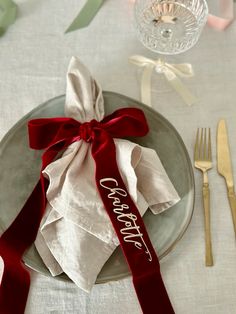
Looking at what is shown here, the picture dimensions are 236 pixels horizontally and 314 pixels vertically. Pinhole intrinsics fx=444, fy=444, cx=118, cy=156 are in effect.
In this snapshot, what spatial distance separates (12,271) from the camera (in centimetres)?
57

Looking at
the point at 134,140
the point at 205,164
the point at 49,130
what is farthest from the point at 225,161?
the point at 49,130

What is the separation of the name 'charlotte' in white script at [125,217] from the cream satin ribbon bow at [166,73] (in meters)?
0.20

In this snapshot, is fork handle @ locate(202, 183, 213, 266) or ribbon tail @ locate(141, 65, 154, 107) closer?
fork handle @ locate(202, 183, 213, 266)

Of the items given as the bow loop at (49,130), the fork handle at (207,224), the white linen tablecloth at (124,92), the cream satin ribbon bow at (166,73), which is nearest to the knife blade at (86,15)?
the white linen tablecloth at (124,92)

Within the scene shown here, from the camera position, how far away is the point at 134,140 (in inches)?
26.0

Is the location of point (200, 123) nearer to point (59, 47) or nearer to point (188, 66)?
point (188, 66)

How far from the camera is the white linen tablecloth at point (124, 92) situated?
58cm

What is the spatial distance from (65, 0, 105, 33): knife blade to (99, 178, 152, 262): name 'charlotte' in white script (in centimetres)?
34

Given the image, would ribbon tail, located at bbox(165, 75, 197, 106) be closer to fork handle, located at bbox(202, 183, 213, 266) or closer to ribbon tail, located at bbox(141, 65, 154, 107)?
ribbon tail, located at bbox(141, 65, 154, 107)

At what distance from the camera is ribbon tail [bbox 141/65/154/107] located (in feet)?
2.39

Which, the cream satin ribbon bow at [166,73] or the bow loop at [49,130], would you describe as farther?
the cream satin ribbon bow at [166,73]

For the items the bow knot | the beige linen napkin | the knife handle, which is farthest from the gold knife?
the bow knot

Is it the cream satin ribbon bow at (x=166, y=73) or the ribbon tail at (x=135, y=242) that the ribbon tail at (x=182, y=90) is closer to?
the cream satin ribbon bow at (x=166, y=73)

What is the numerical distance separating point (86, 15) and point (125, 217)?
0.41 meters
